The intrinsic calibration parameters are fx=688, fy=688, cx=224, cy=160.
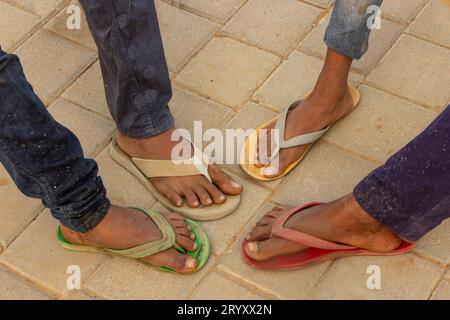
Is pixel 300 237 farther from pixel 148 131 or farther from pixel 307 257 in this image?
pixel 148 131

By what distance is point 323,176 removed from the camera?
1962mm

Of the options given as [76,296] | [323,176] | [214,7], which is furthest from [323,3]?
[76,296]

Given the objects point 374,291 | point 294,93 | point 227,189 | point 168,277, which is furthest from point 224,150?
point 374,291

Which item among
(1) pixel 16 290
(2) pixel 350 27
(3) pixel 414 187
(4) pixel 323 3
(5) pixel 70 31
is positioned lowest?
(1) pixel 16 290

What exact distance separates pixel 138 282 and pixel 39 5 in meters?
1.22

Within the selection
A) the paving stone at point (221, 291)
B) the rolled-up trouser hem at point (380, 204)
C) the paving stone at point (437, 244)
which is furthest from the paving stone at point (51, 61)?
the paving stone at point (437, 244)

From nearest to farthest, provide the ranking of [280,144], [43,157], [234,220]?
1. [43,157]
2. [234,220]
3. [280,144]

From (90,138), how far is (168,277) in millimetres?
557

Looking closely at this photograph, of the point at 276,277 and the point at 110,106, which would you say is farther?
the point at 110,106

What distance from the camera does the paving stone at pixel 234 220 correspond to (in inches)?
71.9

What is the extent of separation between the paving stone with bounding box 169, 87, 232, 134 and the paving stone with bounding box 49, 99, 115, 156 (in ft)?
0.69

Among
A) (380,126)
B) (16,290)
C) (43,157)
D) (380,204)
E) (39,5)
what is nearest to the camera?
(43,157)

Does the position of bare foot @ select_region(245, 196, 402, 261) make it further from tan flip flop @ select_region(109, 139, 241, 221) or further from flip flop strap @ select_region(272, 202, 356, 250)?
tan flip flop @ select_region(109, 139, 241, 221)
